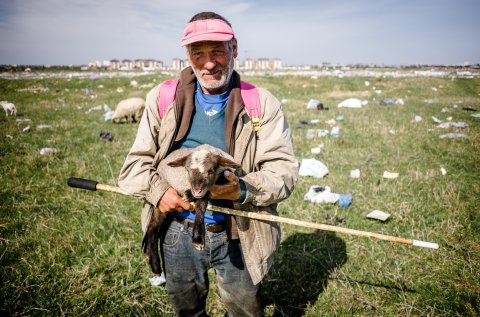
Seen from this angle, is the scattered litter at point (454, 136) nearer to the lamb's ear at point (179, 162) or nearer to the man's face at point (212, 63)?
the man's face at point (212, 63)

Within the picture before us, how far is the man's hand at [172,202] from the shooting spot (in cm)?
221

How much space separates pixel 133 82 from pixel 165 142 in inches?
1139

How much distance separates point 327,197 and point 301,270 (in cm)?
197

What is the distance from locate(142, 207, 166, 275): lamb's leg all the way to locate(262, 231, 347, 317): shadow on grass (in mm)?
1701

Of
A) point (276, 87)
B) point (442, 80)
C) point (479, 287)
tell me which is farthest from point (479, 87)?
point (479, 287)

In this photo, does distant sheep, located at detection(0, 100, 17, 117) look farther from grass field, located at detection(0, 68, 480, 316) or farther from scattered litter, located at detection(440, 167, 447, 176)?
scattered litter, located at detection(440, 167, 447, 176)

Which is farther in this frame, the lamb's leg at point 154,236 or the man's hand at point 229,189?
the lamb's leg at point 154,236

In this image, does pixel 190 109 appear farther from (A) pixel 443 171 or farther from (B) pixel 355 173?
(A) pixel 443 171

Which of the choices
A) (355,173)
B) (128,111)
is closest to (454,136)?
(355,173)

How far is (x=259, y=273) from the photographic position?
2.30 meters

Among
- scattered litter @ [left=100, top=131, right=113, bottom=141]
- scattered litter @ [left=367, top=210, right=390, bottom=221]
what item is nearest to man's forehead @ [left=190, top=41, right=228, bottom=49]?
scattered litter @ [left=367, top=210, right=390, bottom=221]

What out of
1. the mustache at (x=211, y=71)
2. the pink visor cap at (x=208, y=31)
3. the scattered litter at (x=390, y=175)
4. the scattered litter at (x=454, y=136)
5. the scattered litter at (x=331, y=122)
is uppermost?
the pink visor cap at (x=208, y=31)

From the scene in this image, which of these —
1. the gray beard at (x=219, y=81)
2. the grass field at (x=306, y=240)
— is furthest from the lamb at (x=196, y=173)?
the grass field at (x=306, y=240)

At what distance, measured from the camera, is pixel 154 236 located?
2518 millimetres
